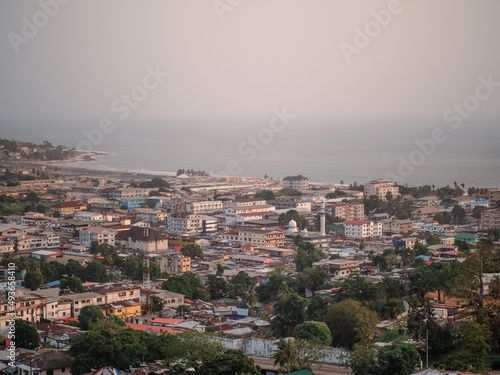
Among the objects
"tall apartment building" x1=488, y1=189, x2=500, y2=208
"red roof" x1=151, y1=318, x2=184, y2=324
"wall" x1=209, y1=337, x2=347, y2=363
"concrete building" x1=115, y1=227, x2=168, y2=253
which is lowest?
"wall" x1=209, y1=337, x2=347, y2=363

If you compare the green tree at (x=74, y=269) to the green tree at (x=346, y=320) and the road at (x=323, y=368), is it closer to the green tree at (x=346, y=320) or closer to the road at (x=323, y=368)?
the green tree at (x=346, y=320)

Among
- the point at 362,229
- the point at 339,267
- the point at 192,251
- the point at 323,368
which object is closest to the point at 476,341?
the point at 323,368

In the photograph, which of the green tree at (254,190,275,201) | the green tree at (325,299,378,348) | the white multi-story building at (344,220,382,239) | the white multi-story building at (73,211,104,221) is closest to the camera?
the green tree at (325,299,378,348)

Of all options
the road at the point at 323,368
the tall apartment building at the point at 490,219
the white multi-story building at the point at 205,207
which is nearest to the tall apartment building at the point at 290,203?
the white multi-story building at the point at 205,207

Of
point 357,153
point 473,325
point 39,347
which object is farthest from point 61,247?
point 357,153

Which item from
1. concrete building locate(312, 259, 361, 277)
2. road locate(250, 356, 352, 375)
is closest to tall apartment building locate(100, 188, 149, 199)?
concrete building locate(312, 259, 361, 277)

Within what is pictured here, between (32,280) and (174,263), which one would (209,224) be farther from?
(32,280)

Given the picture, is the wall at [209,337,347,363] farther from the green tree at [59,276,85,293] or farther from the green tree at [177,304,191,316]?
the green tree at [59,276,85,293]
